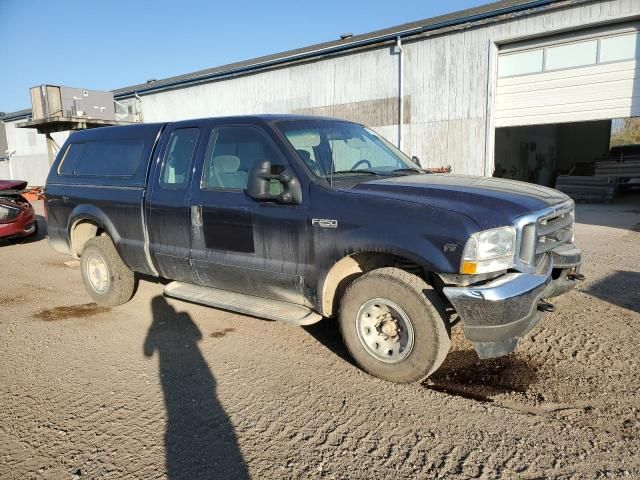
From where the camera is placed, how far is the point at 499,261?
9.70 ft

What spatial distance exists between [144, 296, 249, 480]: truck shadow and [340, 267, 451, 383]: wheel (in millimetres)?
1123

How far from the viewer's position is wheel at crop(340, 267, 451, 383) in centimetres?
313

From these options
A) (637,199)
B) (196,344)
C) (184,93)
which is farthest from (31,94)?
(637,199)

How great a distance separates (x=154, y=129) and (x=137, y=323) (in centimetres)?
208

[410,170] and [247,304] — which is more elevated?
[410,170]

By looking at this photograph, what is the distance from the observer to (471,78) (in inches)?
522

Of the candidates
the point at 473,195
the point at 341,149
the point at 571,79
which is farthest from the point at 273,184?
the point at 571,79

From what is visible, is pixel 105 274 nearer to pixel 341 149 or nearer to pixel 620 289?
pixel 341 149

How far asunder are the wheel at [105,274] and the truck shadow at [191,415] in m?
1.02

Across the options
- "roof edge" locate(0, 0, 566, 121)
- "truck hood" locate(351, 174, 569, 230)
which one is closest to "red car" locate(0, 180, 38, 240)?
"truck hood" locate(351, 174, 569, 230)

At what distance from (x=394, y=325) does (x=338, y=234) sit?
31.0 inches

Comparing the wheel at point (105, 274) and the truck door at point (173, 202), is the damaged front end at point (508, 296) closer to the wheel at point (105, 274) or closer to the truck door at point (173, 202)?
the truck door at point (173, 202)

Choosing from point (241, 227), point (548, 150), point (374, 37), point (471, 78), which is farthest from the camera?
point (548, 150)

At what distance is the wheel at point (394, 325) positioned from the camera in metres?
3.13
